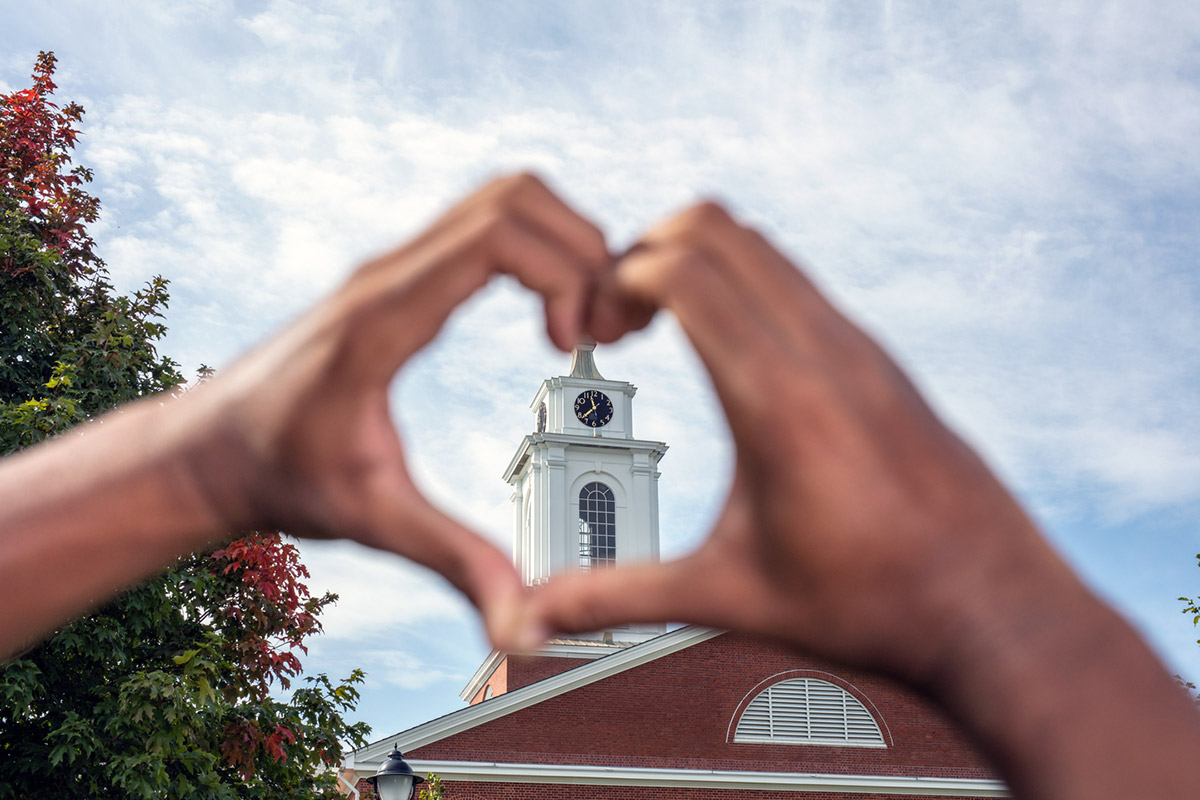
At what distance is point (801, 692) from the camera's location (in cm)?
2059

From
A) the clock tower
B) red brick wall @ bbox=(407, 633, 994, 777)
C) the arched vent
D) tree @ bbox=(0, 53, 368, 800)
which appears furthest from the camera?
the clock tower

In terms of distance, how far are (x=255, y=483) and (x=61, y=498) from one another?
190mm

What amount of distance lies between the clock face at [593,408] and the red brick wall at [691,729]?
57.6 ft

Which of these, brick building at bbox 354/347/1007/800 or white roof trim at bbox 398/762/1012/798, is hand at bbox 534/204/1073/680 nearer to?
brick building at bbox 354/347/1007/800

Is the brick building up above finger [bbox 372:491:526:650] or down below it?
above

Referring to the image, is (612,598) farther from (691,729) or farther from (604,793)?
(691,729)

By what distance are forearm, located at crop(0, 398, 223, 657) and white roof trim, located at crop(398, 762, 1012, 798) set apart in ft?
61.2

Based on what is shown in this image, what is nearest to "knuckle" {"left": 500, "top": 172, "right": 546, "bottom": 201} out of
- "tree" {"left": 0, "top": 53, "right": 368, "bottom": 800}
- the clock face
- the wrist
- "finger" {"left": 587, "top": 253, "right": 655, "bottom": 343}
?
"finger" {"left": 587, "top": 253, "right": 655, "bottom": 343}

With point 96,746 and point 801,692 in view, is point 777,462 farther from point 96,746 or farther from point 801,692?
point 801,692

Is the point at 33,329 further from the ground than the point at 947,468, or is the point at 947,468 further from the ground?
the point at 33,329

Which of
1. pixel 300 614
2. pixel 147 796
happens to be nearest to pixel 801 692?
pixel 300 614

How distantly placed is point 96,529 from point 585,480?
35.9m

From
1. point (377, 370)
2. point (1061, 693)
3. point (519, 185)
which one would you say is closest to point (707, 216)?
point (519, 185)

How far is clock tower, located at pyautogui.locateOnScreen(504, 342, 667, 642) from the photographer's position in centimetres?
3553
